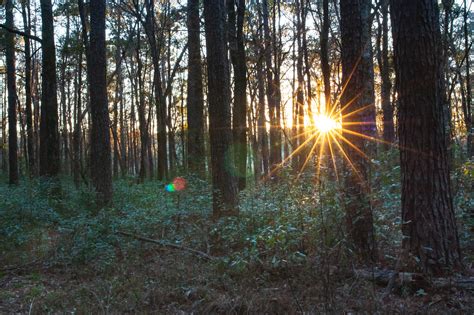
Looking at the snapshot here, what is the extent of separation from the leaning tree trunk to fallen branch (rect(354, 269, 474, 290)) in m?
0.18

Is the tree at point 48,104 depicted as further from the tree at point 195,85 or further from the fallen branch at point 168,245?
the fallen branch at point 168,245

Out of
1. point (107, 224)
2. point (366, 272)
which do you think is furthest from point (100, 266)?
point (366, 272)

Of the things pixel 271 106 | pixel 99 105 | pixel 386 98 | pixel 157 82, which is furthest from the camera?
pixel 271 106

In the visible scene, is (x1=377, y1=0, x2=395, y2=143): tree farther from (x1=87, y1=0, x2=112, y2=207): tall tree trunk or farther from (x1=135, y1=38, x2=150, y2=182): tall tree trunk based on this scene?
(x1=135, y1=38, x2=150, y2=182): tall tree trunk

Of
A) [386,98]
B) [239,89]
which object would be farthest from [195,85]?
[386,98]

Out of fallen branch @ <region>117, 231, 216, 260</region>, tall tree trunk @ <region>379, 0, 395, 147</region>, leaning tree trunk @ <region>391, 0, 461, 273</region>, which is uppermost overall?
tall tree trunk @ <region>379, 0, 395, 147</region>

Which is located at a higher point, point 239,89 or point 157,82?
point 157,82

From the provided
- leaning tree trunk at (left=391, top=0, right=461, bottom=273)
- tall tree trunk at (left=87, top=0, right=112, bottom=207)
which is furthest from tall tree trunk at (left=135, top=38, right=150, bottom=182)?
leaning tree trunk at (left=391, top=0, right=461, bottom=273)

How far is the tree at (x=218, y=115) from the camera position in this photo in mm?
8062

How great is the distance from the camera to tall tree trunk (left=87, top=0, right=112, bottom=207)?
10.4 meters

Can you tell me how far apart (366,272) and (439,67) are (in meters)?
2.53

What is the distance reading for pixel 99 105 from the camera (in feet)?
34.6

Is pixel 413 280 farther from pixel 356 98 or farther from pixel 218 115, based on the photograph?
pixel 218 115

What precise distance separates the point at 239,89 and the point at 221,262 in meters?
8.52
